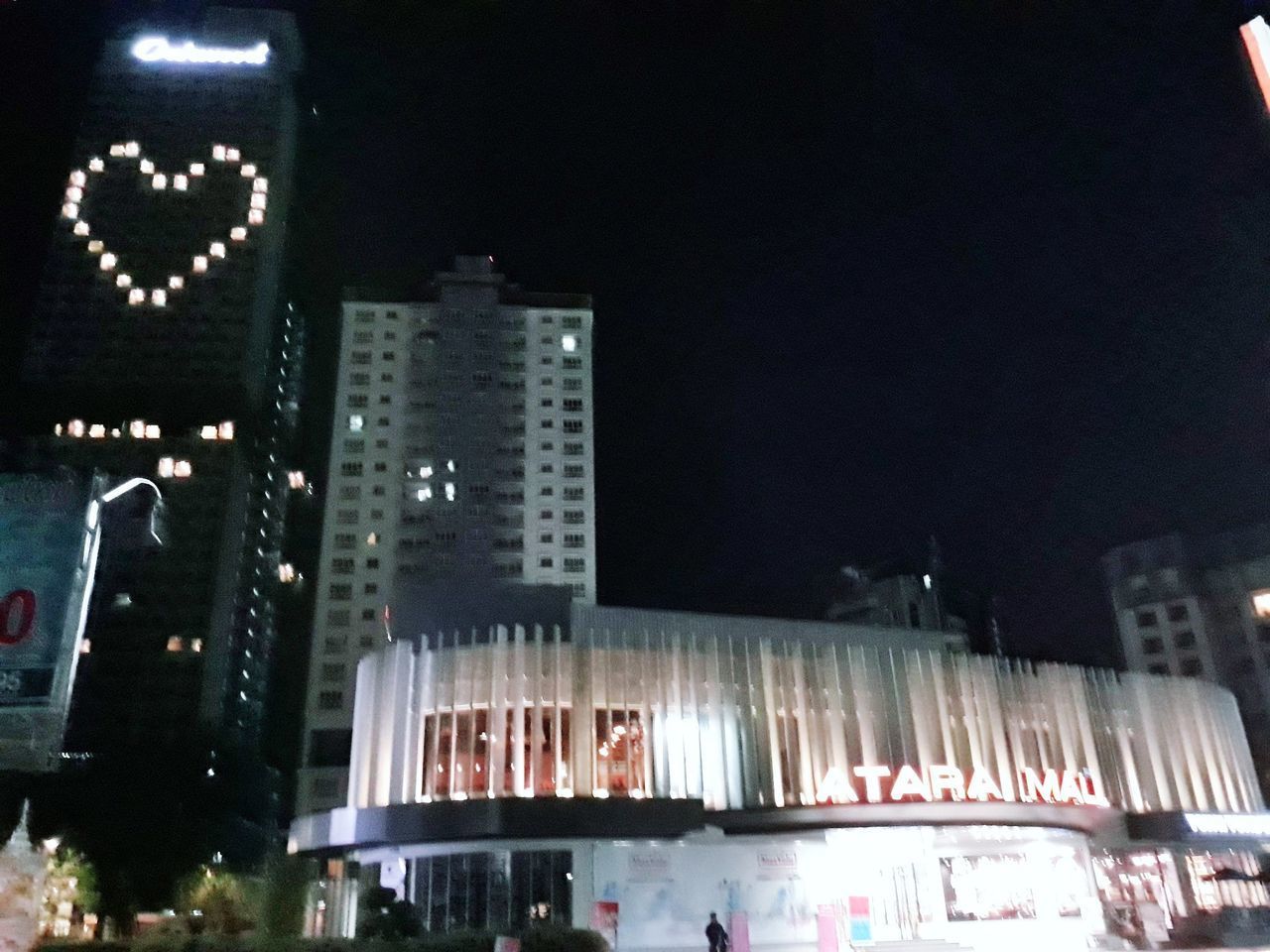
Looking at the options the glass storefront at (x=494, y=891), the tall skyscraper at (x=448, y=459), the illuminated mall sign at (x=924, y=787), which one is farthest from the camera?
the tall skyscraper at (x=448, y=459)

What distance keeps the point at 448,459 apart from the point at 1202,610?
253ft

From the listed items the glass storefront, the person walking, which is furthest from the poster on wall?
the person walking

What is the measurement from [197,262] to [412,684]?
80.5 meters

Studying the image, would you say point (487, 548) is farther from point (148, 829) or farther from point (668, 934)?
point (668, 934)

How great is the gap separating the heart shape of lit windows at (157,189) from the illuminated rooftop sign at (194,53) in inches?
437

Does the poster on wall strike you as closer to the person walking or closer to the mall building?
the mall building

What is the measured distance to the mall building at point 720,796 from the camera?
3212 cm

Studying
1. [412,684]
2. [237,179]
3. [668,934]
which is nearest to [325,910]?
[412,684]

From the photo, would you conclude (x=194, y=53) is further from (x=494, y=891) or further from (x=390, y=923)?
(x=390, y=923)

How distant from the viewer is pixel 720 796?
35.4 meters

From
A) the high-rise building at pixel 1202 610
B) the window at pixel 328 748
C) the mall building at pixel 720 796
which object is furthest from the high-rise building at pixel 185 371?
the high-rise building at pixel 1202 610

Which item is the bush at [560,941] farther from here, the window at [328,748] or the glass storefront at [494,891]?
the window at [328,748]

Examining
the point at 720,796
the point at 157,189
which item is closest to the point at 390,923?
the point at 720,796

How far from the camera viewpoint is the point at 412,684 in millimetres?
36156
